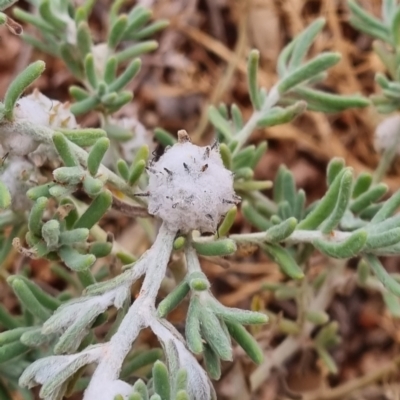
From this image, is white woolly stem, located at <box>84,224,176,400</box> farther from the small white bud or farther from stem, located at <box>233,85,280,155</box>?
stem, located at <box>233,85,280,155</box>

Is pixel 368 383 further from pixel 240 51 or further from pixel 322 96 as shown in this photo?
pixel 240 51

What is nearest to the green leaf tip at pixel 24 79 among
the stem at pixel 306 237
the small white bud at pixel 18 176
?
the small white bud at pixel 18 176

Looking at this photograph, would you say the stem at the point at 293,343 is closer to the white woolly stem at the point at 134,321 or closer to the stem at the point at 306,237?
the stem at the point at 306,237

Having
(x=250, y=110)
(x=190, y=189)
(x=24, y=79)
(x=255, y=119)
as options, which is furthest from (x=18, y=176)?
(x=250, y=110)

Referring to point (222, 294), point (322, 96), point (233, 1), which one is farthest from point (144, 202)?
point (233, 1)

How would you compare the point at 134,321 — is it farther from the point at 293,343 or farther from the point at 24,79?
the point at 293,343

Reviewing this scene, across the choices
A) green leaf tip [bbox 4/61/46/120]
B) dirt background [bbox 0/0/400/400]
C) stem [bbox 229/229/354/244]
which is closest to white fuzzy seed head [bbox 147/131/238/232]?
stem [bbox 229/229/354/244]
